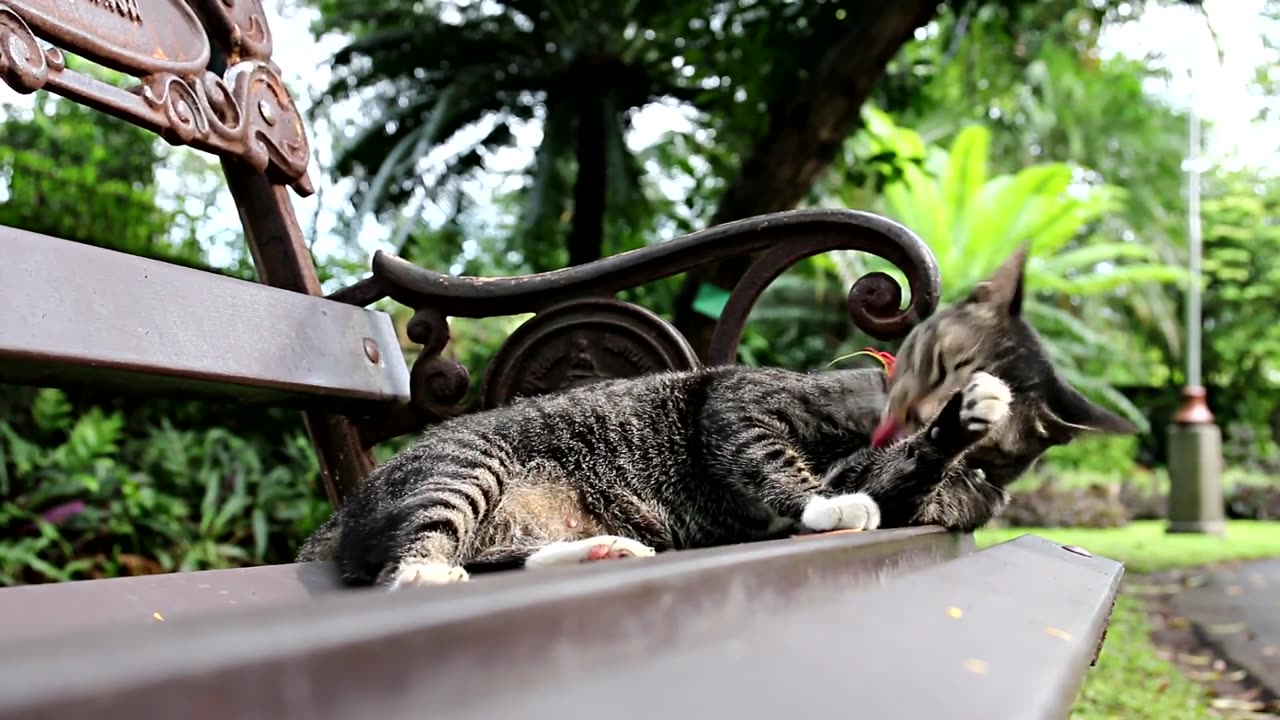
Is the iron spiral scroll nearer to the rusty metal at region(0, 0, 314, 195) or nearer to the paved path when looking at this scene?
the rusty metal at region(0, 0, 314, 195)

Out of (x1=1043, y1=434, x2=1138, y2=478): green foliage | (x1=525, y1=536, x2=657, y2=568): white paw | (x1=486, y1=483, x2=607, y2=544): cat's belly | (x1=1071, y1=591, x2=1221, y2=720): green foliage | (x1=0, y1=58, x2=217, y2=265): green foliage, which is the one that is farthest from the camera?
(x1=1043, y1=434, x2=1138, y2=478): green foliage

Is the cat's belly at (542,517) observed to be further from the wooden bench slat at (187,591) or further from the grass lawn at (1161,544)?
the grass lawn at (1161,544)

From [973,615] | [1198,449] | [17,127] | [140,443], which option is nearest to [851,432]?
[973,615]

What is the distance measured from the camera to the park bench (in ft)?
0.94

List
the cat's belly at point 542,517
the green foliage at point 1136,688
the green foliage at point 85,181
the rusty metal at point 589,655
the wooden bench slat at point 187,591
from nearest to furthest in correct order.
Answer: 1. the rusty metal at point 589,655
2. the wooden bench slat at point 187,591
3. the cat's belly at point 542,517
4. the green foliage at point 1136,688
5. the green foliage at point 85,181

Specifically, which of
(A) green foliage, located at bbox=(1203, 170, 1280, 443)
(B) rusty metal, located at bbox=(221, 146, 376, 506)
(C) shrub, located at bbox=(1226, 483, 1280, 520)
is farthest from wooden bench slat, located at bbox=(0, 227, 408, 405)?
(A) green foliage, located at bbox=(1203, 170, 1280, 443)

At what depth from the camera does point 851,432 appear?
6.38 ft

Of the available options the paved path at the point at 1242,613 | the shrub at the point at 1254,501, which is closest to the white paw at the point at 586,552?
the paved path at the point at 1242,613

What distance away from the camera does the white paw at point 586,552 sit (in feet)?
4.30

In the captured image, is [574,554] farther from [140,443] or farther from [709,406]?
[140,443]

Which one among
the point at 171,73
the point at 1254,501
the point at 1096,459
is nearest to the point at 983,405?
the point at 171,73

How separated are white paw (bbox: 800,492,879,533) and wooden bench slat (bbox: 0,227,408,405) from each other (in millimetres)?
769

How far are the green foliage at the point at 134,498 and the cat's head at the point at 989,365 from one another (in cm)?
302

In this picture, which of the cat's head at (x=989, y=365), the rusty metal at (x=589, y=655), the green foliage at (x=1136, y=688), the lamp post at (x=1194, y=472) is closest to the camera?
the rusty metal at (x=589, y=655)
